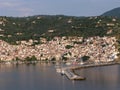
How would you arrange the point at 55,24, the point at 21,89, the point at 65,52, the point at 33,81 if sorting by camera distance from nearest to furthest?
1. the point at 21,89
2. the point at 33,81
3. the point at 65,52
4. the point at 55,24

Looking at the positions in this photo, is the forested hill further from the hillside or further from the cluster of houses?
the cluster of houses

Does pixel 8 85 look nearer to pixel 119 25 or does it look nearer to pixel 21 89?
pixel 21 89

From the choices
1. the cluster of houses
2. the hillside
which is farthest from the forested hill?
the cluster of houses

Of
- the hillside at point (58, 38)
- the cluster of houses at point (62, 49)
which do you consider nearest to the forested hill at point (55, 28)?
the hillside at point (58, 38)

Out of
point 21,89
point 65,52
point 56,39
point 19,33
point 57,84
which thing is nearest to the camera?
point 21,89

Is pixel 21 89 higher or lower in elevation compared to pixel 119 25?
lower

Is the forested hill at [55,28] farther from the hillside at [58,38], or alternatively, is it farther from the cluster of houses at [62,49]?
the cluster of houses at [62,49]

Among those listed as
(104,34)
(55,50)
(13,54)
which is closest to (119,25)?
(104,34)

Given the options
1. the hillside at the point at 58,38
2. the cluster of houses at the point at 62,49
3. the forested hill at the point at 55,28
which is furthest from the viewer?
the forested hill at the point at 55,28
